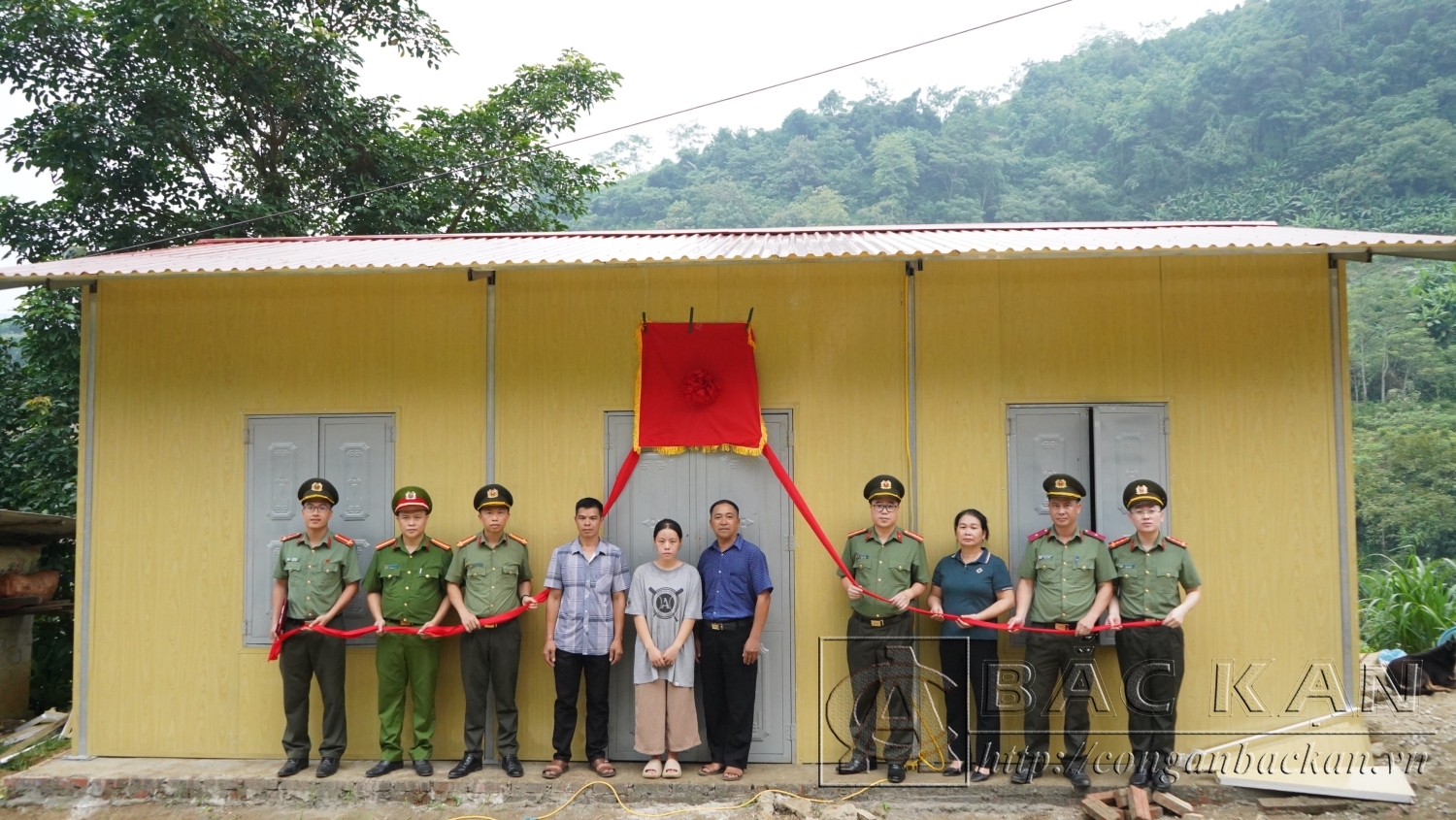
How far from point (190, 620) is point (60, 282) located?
2.04 meters

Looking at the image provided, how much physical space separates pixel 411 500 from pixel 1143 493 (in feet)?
12.7

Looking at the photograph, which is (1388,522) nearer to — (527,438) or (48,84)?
(527,438)

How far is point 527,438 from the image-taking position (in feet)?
20.3

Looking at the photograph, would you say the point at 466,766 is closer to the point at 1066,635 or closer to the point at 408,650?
the point at 408,650

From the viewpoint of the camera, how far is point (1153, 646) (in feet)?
17.9

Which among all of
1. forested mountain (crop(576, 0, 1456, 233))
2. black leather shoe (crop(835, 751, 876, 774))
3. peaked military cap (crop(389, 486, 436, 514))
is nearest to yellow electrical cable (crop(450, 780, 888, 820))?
black leather shoe (crop(835, 751, 876, 774))

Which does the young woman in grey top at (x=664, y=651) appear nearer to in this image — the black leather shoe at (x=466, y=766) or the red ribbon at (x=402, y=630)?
the red ribbon at (x=402, y=630)

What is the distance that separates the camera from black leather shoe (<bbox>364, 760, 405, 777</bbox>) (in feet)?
18.8

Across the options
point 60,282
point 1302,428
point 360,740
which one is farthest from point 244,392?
point 1302,428

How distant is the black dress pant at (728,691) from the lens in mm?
5719

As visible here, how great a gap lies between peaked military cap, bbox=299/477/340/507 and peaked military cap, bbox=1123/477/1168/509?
14.0 ft

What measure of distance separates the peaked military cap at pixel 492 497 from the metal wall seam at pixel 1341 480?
4500 mm

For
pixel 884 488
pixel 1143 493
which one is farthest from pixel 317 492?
pixel 1143 493

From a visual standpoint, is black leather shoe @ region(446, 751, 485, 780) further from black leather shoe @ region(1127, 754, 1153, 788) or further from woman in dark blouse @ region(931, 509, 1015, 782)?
black leather shoe @ region(1127, 754, 1153, 788)
